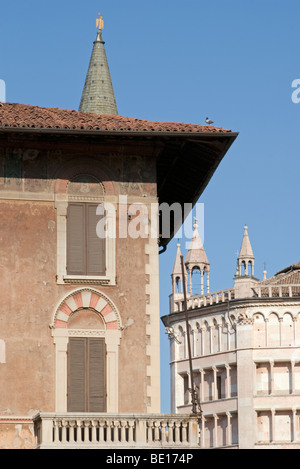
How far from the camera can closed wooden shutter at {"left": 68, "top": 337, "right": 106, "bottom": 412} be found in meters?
32.6

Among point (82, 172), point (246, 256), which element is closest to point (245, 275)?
point (246, 256)

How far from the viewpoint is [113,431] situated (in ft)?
103

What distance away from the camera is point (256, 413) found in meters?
97.6

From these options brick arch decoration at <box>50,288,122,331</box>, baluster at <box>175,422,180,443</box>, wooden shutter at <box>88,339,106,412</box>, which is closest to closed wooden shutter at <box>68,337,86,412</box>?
wooden shutter at <box>88,339,106,412</box>

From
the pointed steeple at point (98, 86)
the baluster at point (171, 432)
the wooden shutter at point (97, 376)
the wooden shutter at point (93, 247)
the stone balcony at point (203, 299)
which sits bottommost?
the baluster at point (171, 432)

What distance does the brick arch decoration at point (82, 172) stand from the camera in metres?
33.7

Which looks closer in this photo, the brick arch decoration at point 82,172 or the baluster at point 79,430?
the baluster at point 79,430

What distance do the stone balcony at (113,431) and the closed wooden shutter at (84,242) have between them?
12.9 ft

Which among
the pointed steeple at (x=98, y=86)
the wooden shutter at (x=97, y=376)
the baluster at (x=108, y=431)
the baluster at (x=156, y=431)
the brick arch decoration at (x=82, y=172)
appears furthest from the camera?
the pointed steeple at (x=98, y=86)

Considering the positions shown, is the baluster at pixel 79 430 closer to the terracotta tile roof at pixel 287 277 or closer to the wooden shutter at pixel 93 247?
the wooden shutter at pixel 93 247

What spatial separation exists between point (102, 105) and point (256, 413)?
94.2 feet

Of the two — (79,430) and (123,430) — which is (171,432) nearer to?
(123,430)

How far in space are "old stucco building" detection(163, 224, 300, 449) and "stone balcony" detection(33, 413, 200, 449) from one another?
214 ft

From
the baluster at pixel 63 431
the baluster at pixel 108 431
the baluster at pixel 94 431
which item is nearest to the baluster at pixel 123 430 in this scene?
the baluster at pixel 108 431
